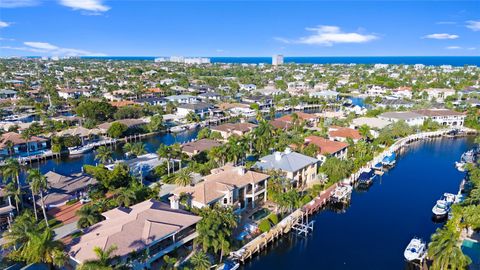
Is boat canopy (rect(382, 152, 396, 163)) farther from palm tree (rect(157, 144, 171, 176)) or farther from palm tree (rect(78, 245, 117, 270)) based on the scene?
palm tree (rect(78, 245, 117, 270))

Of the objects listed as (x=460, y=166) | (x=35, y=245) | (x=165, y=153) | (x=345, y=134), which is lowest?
(x=460, y=166)

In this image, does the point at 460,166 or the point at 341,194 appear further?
the point at 460,166

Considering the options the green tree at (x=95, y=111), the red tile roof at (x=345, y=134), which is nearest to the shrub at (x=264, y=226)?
the red tile roof at (x=345, y=134)

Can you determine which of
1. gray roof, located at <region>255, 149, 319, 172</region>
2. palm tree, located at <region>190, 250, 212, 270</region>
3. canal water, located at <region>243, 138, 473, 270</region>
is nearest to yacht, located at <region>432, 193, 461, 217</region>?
canal water, located at <region>243, 138, 473, 270</region>

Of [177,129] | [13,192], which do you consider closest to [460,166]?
[177,129]

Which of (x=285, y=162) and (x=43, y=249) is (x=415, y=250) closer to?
(x=285, y=162)
